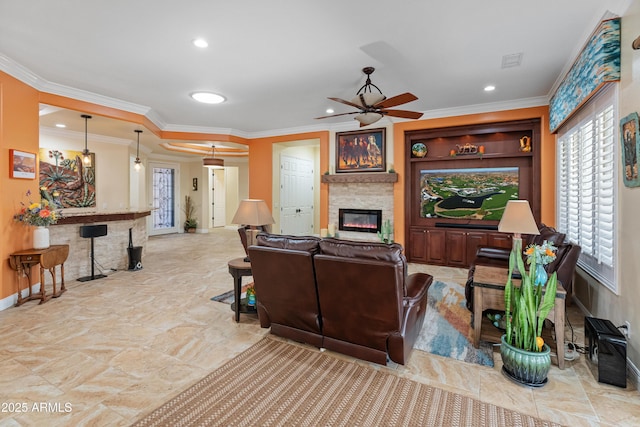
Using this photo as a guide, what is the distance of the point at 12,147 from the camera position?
369 cm

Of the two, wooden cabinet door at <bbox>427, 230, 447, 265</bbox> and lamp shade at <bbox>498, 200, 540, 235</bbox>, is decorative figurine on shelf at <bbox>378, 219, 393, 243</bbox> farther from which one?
lamp shade at <bbox>498, 200, 540, 235</bbox>

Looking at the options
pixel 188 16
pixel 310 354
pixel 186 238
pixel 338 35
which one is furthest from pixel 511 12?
pixel 186 238

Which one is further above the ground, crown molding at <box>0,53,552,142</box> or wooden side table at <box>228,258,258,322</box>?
crown molding at <box>0,53,552,142</box>

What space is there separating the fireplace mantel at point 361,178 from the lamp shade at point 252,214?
129 inches

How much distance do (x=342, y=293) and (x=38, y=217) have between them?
405 centimetres

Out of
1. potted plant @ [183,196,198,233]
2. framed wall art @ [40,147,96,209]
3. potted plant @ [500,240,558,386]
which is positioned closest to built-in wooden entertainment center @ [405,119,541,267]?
potted plant @ [500,240,558,386]

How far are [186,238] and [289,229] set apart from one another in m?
Answer: 3.63

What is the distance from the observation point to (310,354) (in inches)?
102

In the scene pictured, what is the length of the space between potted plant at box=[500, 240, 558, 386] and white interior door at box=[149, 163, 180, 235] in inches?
400

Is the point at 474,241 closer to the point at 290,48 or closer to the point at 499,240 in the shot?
the point at 499,240

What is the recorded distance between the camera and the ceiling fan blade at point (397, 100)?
3.46 metres

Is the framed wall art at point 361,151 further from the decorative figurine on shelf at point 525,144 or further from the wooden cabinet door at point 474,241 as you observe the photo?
the decorative figurine on shelf at point 525,144

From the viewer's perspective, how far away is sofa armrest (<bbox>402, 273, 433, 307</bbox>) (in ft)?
7.43

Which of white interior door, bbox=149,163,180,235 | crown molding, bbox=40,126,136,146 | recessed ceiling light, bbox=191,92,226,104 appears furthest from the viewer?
white interior door, bbox=149,163,180,235
